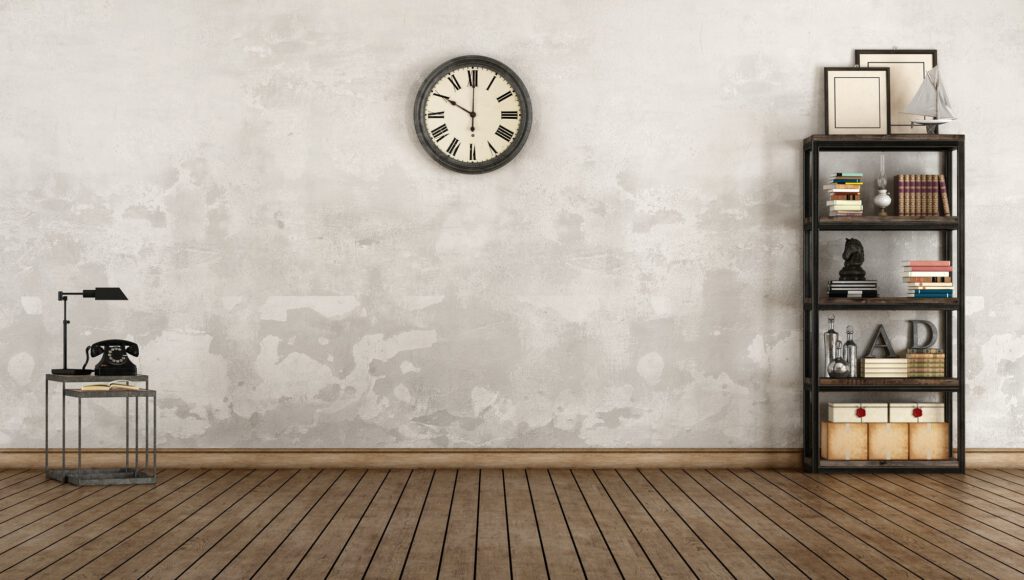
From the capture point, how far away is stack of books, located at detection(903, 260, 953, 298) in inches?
233

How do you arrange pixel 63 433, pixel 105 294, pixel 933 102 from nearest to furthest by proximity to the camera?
pixel 105 294 < pixel 63 433 < pixel 933 102

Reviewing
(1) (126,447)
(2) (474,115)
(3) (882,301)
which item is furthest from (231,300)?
(3) (882,301)

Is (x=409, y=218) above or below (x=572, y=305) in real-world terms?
above

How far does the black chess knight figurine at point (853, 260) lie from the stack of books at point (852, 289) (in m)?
0.04

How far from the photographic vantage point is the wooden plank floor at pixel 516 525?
146 inches

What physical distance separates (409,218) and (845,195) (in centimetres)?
270

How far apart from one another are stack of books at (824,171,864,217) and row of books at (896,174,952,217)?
26 centimetres

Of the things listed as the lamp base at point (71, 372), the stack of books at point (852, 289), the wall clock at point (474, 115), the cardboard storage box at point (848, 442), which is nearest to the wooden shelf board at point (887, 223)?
the stack of books at point (852, 289)

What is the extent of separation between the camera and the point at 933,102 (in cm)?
590

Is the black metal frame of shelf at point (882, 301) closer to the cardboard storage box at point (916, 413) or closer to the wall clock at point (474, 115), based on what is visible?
the cardboard storage box at point (916, 413)

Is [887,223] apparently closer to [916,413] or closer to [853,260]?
[853,260]

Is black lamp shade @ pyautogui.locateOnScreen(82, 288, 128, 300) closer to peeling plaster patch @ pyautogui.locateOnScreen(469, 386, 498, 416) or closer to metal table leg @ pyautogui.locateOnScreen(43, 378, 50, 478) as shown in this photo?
metal table leg @ pyautogui.locateOnScreen(43, 378, 50, 478)

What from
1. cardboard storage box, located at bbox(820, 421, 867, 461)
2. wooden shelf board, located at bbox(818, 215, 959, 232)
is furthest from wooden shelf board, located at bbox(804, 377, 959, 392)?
wooden shelf board, located at bbox(818, 215, 959, 232)

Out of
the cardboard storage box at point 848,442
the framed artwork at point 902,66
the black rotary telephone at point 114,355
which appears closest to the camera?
the black rotary telephone at point 114,355
